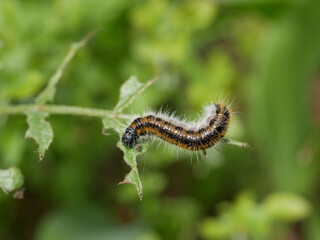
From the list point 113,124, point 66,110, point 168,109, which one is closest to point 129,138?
point 113,124

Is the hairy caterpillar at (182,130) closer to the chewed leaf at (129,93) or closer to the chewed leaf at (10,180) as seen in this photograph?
the chewed leaf at (129,93)

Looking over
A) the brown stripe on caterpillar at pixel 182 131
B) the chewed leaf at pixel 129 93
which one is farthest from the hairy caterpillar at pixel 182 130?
the chewed leaf at pixel 129 93

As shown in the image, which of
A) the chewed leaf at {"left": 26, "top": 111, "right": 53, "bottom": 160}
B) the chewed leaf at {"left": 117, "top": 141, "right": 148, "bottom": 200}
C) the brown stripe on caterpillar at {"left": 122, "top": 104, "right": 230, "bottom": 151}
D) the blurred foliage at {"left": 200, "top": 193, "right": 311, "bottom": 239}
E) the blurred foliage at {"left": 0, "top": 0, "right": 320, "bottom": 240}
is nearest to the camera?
the chewed leaf at {"left": 117, "top": 141, "right": 148, "bottom": 200}

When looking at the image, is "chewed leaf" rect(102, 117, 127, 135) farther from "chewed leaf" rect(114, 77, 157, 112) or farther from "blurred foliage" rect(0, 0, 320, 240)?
"blurred foliage" rect(0, 0, 320, 240)

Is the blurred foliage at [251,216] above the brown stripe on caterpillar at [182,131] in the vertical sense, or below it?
above

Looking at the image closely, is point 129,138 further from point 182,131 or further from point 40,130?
point 40,130

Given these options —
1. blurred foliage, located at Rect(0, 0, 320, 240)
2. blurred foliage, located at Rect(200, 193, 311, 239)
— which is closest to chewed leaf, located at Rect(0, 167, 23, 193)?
blurred foliage, located at Rect(0, 0, 320, 240)
